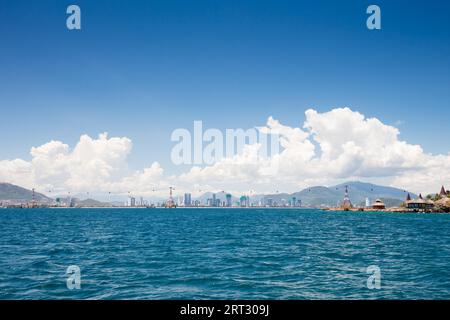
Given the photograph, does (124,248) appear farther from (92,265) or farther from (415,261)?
(415,261)

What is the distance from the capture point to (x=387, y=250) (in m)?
43.6

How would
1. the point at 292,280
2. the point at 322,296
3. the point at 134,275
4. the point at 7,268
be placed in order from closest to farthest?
the point at 322,296, the point at 292,280, the point at 134,275, the point at 7,268

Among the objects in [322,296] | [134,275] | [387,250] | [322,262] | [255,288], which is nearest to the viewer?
[322,296]

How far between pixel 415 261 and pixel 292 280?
1799cm

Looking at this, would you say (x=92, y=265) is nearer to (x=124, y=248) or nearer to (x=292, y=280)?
(x=124, y=248)

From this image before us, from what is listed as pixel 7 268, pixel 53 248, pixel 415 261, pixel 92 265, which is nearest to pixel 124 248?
pixel 53 248

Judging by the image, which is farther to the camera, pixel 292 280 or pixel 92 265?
pixel 92 265

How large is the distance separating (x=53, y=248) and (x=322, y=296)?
3795cm
